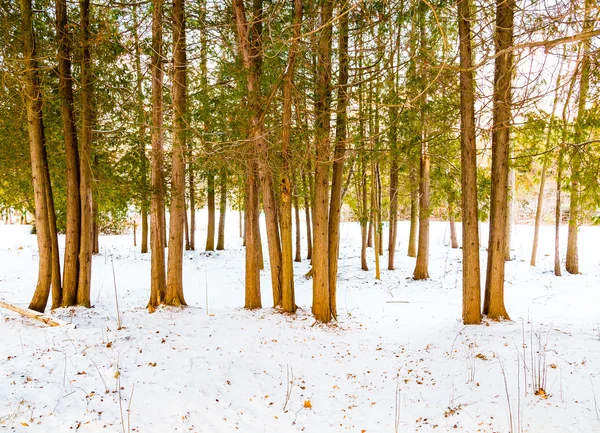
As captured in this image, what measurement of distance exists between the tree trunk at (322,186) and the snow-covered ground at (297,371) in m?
0.47

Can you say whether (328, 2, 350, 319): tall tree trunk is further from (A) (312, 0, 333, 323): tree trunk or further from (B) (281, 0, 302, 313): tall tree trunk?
(B) (281, 0, 302, 313): tall tree trunk

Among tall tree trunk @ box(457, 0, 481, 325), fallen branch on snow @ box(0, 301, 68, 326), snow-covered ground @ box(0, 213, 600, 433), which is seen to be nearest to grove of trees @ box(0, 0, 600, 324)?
tall tree trunk @ box(457, 0, 481, 325)

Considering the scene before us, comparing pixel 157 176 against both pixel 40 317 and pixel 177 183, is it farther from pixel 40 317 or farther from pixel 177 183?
pixel 40 317

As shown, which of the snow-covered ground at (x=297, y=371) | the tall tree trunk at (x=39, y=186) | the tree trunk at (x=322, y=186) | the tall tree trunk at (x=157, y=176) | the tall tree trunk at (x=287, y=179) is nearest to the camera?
the snow-covered ground at (x=297, y=371)

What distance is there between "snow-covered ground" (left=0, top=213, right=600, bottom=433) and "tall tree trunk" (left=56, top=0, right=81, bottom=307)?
2.52ft

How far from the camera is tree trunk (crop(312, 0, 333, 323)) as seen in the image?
676cm

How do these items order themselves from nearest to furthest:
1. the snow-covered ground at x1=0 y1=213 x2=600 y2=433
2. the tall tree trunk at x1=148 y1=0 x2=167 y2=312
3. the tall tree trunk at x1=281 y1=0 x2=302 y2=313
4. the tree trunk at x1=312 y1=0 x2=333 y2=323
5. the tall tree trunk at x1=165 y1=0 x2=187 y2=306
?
the snow-covered ground at x1=0 y1=213 x2=600 y2=433
the tall tree trunk at x1=281 y1=0 x2=302 y2=313
the tree trunk at x1=312 y1=0 x2=333 y2=323
the tall tree trunk at x1=148 y1=0 x2=167 y2=312
the tall tree trunk at x1=165 y1=0 x2=187 y2=306

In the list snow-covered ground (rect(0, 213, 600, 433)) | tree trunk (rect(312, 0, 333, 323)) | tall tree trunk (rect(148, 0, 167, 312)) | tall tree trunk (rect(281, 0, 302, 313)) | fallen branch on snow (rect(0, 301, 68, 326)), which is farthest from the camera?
tall tree trunk (rect(148, 0, 167, 312))

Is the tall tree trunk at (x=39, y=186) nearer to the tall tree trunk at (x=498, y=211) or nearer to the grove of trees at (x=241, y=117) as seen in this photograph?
the grove of trees at (x=241, y=117)

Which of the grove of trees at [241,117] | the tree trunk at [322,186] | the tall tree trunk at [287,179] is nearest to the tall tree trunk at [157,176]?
the grove of trees at [241,117]

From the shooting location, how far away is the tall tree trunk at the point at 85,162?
6.78 metres

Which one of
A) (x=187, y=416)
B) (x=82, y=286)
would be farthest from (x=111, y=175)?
(x=187, y=416)

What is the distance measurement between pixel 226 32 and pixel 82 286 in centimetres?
582

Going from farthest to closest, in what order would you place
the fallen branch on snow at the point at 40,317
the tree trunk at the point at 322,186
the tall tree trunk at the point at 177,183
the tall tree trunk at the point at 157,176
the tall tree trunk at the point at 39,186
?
the tall tree trunk at the point at 177,183, the tall tree trunk at the point at 157,176, the tree trunk at the point at 322,186, the tall tree trunk at the point at 39,186, the fallen branch on snow at the point at 40,317
